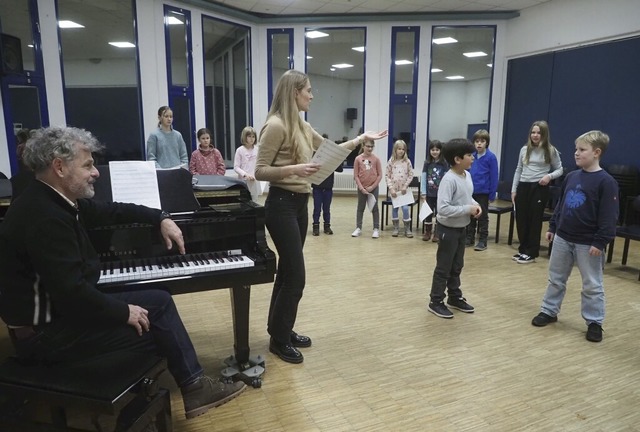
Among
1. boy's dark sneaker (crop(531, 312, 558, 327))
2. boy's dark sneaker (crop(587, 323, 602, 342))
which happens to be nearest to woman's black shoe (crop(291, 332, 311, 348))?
boy's dark sneaker (crop(531, 312, 558, 327))

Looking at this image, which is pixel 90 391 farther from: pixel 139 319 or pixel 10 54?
pixel 10 54

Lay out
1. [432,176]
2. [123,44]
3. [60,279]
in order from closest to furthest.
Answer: [60,279] → [432,176] → [123,44]

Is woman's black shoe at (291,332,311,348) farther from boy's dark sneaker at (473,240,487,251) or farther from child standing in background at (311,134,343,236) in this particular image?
child standing in background at (311,134,343,236)

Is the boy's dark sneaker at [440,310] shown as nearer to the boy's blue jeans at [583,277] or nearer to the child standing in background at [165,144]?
the boy's blue jeans at [583,277]

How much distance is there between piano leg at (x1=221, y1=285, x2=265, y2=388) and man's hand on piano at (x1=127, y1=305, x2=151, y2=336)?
57cm

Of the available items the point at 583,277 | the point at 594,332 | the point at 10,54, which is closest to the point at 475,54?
the point at 583,277

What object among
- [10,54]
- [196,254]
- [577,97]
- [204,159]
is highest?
[10,54]

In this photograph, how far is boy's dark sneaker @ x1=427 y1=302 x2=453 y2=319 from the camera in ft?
10.9

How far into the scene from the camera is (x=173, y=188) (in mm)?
2457

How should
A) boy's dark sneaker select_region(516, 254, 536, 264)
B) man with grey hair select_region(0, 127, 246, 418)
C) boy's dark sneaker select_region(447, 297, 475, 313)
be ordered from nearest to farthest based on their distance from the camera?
1. man with grey hair select_region(0, 127, 246, 418)
2. boy's dark sneaker select_region(447, 297, 475, 313)
3. boy's dark sneaker select_region(516, 254, 536, 264)

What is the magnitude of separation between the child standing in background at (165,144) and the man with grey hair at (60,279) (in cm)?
325

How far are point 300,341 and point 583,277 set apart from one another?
1962 millimetres

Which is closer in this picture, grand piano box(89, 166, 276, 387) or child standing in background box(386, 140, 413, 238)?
grand piano box(89, 166, 276, 387)

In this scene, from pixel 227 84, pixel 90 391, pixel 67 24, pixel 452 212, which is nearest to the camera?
pixel 90 391
